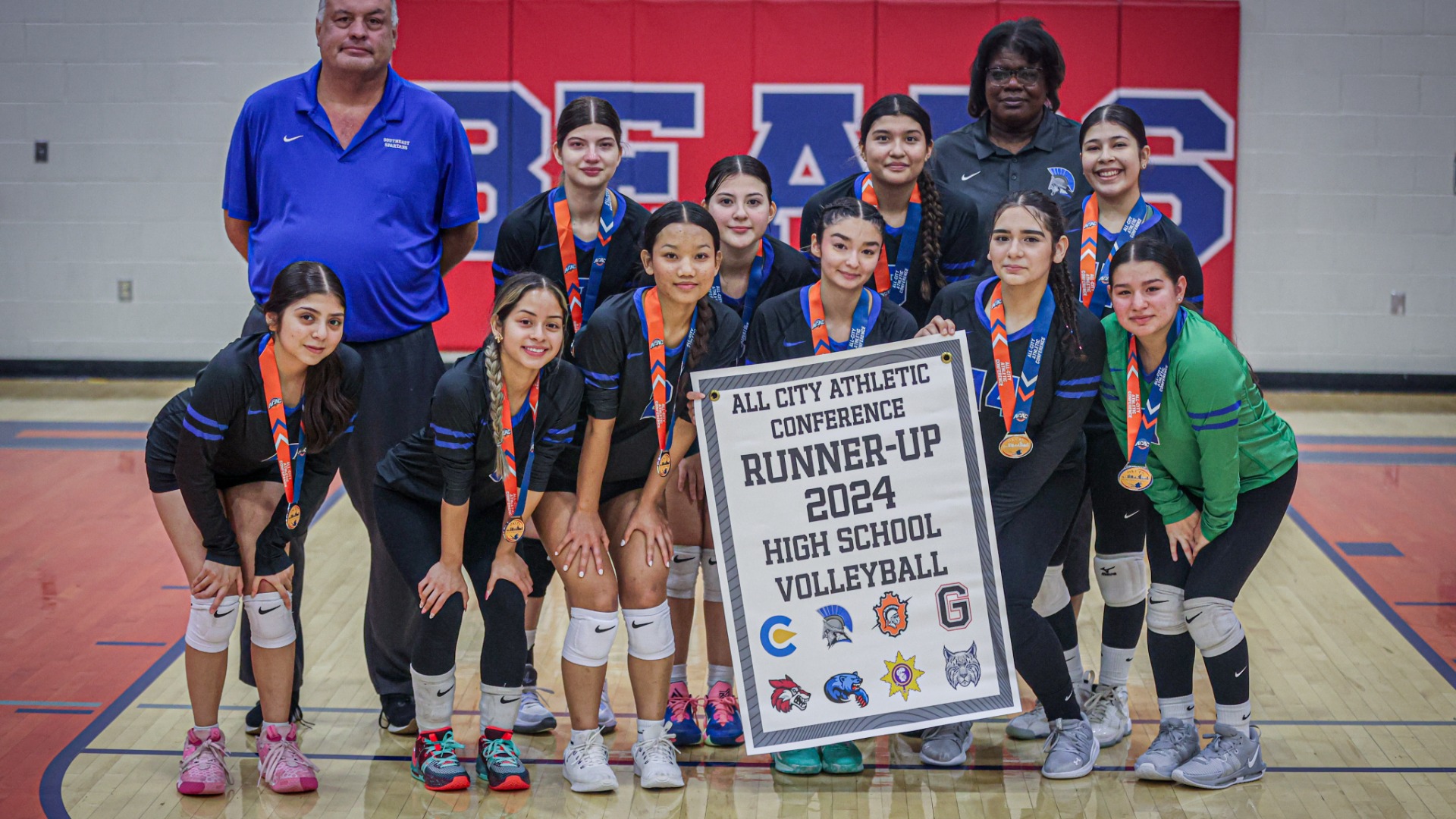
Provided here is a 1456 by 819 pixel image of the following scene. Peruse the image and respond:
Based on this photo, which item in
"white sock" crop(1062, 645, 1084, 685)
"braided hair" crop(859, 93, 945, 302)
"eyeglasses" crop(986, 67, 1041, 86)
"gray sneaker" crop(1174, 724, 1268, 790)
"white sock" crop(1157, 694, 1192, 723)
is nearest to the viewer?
"gray sneaker" crop(1174, 724, 1268, 790)

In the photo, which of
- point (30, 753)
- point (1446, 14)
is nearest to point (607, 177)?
point (30, 753)

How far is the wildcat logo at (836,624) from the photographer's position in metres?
3.53

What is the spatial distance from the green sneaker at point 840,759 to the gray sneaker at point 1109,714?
0.68 m

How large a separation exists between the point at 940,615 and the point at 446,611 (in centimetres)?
124

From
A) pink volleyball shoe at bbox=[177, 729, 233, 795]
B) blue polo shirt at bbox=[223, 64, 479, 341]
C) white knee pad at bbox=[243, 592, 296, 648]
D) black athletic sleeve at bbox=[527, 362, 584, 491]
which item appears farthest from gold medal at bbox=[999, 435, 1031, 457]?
pink volleyball shoe at bbox=[177, 729, 233, 795]

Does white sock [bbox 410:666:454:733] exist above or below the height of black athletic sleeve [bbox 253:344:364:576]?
below

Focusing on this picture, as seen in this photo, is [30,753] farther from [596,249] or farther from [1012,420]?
[1012,420]

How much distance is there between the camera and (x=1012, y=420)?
346 centimetres

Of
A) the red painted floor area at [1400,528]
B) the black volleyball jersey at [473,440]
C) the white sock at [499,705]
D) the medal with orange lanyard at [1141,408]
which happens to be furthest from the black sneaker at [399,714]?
the red painted floor area at [1400,528]

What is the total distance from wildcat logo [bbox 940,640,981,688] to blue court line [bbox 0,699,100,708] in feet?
7.94

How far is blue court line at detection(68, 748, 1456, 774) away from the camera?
361 centimetres

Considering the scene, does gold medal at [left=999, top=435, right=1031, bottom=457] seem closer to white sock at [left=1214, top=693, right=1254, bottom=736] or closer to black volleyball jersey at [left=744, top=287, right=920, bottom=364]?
black volleyball jersey at [left=744, top=287, right=920, bottom=364]

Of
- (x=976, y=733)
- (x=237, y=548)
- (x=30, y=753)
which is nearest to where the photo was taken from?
(x=237, y=548)

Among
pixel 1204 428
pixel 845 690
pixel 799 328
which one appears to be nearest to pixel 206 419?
pixel 799 328
